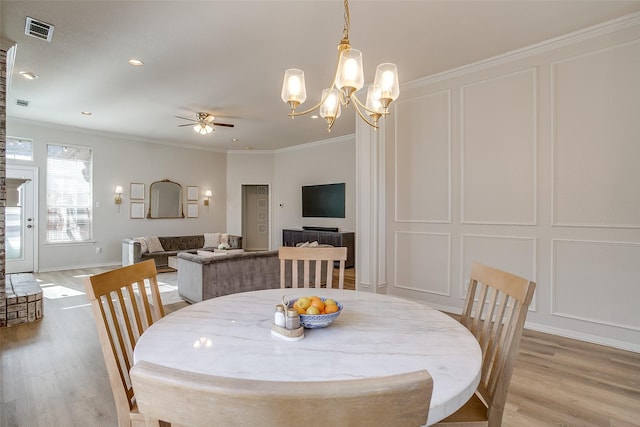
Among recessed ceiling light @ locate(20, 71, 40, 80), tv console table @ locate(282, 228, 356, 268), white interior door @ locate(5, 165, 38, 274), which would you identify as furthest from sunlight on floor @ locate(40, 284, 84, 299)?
tv console table @ locate(282, 228, 356, 268)

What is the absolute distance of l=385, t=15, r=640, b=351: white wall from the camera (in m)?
2.96

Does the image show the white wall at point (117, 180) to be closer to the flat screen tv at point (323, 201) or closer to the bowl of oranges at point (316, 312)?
the flat screen tv at point (323, 201)

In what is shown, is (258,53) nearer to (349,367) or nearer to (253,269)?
(253,269)

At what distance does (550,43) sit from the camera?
10.7 feet

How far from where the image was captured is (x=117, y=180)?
737 cm

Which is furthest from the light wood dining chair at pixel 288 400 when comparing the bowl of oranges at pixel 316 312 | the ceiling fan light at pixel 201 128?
the ceiling fan light at pixel 201 128

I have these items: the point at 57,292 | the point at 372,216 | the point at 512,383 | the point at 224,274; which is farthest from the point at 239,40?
the point at 57,292

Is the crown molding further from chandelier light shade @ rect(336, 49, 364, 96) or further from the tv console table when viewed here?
the tv console table

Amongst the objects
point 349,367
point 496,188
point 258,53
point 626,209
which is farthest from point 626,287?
point 258,53

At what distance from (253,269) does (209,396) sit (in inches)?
157

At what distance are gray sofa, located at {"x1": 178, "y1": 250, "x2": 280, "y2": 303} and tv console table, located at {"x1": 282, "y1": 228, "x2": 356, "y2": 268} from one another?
2.68 meters

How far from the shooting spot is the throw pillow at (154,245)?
675 cm

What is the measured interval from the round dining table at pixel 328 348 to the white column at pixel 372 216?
107 inches

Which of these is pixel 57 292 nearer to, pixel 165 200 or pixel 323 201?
pixel 165 200
